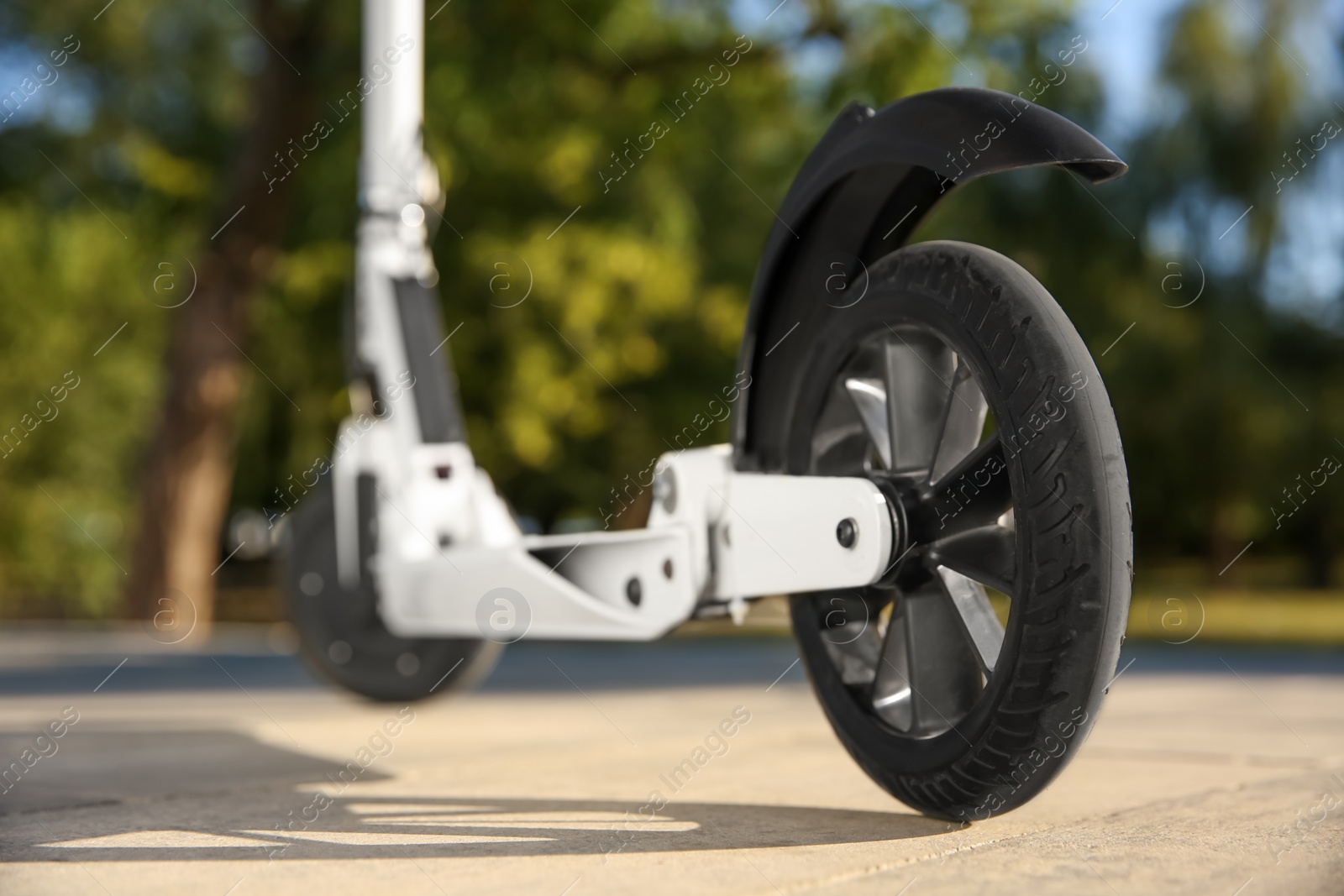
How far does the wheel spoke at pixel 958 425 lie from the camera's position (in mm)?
2316

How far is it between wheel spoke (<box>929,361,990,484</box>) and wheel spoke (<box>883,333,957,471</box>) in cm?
5

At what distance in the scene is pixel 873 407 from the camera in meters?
2.48

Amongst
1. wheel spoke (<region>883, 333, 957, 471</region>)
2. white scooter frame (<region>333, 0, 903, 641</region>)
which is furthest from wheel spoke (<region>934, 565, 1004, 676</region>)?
wheel spoke (<region>883, 333, 957, 471</region>)

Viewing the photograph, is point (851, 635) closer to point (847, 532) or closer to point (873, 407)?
point (847, 532)

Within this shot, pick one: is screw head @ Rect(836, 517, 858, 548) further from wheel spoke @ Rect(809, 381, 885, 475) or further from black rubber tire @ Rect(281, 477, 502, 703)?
black rubber tire @ Rect(281, 477, 502, 703)

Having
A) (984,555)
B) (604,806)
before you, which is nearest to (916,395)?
(984,555)

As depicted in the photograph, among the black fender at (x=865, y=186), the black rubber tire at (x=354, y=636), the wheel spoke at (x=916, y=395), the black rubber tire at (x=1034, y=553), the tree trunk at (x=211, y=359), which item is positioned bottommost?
the black rubber tire at (x=1034, y=553)

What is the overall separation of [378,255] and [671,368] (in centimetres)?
1479

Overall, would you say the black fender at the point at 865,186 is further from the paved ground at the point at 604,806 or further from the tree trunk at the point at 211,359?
the tree trunk at the point at 211,359

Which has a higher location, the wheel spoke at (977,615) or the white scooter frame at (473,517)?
the white scooter frame at (473,517)

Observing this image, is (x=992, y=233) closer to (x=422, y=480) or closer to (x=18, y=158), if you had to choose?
(x=18, y=158)

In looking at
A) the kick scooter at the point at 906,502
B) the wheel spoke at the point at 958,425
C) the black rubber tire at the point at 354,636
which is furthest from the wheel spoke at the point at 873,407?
the black rubber tire at the point at 354,636

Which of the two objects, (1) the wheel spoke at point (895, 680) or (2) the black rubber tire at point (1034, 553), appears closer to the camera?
(2) the black rubber tire at point (1034, 553)

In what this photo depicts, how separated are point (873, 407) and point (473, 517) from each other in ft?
5.38
